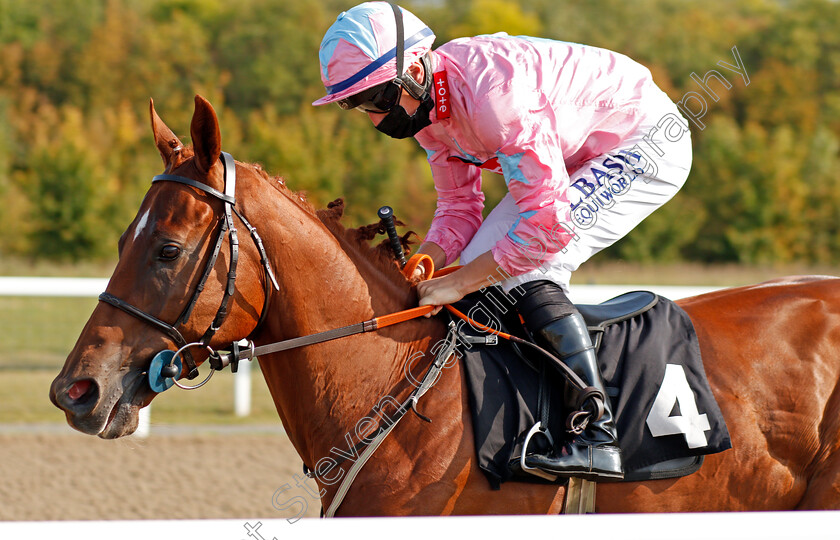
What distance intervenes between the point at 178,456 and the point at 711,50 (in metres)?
46.8

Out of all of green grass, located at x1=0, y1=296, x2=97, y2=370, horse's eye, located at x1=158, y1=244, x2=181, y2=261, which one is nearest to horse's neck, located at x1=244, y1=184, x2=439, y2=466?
horse's eye, located at x1=158, y1=244, x2=181, y2=261

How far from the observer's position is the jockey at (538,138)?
6.97 feet

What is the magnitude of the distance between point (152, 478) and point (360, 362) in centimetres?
329

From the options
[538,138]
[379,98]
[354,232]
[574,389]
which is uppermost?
[379,98]

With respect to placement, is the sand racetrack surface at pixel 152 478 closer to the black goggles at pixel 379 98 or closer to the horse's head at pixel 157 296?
the horse's head at pixel 157 296

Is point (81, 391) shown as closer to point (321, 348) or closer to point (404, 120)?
point (321, 348)

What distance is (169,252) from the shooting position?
1.99 metres

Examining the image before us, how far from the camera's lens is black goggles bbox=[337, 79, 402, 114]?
2166 mm

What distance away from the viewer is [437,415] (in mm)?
2148

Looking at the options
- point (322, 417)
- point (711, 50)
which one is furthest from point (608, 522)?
point (711, 50)

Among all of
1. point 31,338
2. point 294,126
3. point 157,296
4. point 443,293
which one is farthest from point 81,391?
point 294,126

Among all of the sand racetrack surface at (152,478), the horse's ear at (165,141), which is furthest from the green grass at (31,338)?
the horse's ear at (165,141)

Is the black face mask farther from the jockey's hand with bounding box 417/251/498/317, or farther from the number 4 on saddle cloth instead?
the number 4 on saddle cloth

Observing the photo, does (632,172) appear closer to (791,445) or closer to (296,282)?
(791,445)
